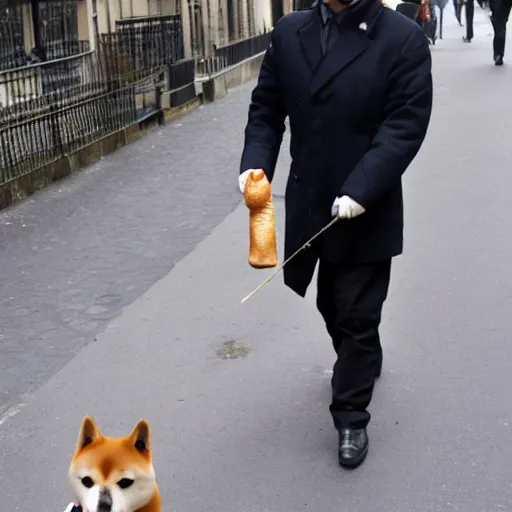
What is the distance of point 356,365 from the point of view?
4285 mm

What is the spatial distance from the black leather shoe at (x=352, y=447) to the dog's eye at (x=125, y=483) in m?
1.50

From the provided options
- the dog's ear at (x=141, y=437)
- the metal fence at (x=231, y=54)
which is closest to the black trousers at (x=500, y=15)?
the metal fence at (x=231, y=54)

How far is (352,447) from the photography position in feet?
14.1

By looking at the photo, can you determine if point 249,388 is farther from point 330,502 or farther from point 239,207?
point 239,207

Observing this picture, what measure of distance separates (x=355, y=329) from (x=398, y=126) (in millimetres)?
834

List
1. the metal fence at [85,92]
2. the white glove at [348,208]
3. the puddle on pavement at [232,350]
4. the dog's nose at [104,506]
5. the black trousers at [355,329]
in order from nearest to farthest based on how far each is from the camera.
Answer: the dog's nose at [104,506]
the white glove at [348,208]
the black trousers at [355,329]
the puddle on pavement at [232,350]
the metal fence at [85,92]

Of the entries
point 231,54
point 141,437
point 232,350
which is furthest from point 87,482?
point 231,54

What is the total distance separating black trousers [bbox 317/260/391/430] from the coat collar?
0.75m

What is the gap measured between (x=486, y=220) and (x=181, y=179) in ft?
10.9

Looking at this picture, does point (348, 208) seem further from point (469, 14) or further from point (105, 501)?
point (469, 14)

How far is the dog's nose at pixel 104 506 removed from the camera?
2.94m

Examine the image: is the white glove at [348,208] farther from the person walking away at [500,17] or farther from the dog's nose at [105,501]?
the person walking away at [500,17]

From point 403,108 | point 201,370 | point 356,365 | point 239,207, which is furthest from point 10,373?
point 239,207

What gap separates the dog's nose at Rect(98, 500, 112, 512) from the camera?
9.63ft
